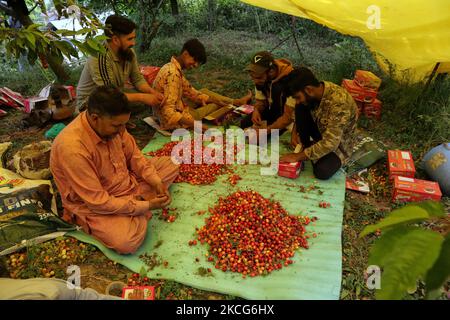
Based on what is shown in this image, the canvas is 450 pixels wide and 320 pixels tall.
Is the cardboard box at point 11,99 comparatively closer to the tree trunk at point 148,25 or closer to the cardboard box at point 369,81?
the tree trunk at point 148,25

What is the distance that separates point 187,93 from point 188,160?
4.23 ft

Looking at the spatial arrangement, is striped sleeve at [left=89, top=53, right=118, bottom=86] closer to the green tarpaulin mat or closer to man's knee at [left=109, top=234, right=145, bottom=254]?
the green tarpaulin mat

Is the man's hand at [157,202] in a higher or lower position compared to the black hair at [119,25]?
lower

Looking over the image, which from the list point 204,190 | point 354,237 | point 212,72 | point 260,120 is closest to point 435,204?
point 354,237

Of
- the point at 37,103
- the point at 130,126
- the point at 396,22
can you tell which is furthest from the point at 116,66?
the point at 396,22

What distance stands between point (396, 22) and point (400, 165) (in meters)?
1.47

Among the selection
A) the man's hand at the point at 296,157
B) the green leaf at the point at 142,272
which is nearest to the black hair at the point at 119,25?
the man's hand at the point at 296,157

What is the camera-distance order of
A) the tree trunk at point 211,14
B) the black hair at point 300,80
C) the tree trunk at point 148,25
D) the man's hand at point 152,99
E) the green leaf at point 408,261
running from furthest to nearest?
the tree trunk at point 211,14, the tree trunk at point 148,25, the man's hand at point 152,99, the black hair at point 300,80, the green leaf at point 408,261

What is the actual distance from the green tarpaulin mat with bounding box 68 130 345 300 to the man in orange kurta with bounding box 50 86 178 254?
0.19 meters

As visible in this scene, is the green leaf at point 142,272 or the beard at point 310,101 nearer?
the green leaf at point 142,272

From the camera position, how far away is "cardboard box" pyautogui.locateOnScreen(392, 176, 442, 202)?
3.23 metres

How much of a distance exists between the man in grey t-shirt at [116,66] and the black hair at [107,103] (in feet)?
4.87

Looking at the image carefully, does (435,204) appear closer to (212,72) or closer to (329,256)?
(329,256)

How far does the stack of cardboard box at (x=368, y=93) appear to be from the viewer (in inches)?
186
